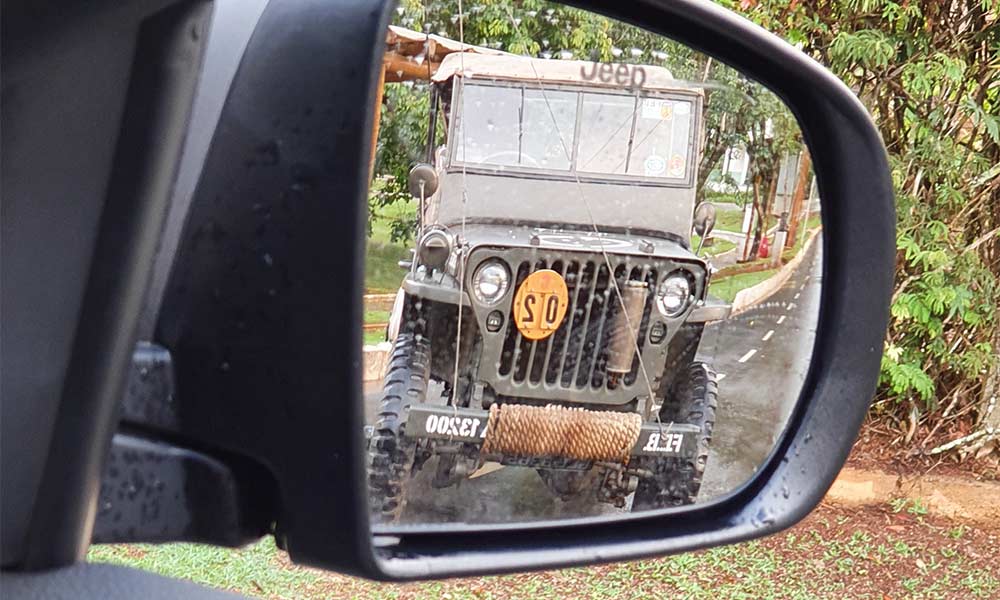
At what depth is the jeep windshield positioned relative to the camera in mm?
1146

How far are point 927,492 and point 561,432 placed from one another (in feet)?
15.7

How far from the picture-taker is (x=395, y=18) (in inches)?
35.6

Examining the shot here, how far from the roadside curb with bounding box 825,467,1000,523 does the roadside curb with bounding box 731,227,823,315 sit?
4.05m

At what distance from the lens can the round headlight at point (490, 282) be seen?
118cm

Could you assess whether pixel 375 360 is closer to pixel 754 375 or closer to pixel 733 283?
pixel 733 283

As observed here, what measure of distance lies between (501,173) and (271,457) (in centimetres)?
42

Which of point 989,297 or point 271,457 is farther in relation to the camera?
point 989,297

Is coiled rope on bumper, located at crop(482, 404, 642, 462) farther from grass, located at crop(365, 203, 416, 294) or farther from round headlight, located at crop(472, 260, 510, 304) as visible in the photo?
grass, located at crop(365, 203, 416, 294)

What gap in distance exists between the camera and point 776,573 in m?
4.71

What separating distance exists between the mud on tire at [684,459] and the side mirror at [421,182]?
1.75 feet

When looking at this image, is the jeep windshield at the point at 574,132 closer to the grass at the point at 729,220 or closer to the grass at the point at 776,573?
the grass at the point at 729,220

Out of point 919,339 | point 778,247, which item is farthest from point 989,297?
point 778,247

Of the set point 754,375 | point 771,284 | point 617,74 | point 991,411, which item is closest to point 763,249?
point 771,284

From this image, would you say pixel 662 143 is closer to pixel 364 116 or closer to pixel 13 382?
pixel 364 116
